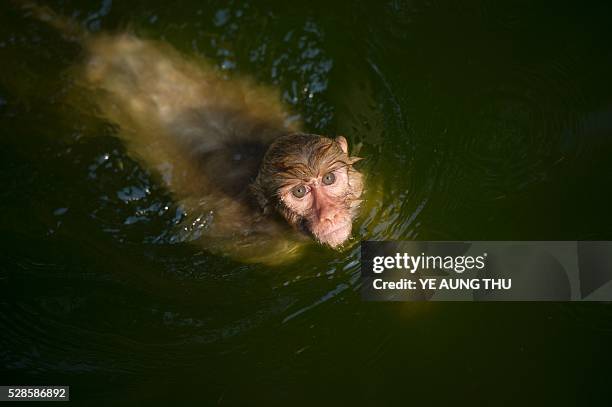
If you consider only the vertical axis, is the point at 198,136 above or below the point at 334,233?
above

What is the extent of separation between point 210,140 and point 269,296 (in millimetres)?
1440

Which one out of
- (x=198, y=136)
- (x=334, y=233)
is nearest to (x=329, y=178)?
(x=334, y=233)

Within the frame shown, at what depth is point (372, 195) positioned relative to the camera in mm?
5605

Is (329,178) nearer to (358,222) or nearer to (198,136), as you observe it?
(358,222)

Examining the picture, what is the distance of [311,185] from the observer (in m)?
4.73

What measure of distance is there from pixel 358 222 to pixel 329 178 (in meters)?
0.87


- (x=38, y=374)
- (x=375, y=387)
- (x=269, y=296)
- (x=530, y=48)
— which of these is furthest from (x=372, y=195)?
(x=38, y=374)

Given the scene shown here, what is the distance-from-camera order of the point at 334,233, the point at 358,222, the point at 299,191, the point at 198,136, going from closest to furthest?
1. the point at 334,233
2. the point at 299,191
3. the point at 198,136
4. the point at 358,222

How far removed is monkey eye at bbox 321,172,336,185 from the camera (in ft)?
15.6

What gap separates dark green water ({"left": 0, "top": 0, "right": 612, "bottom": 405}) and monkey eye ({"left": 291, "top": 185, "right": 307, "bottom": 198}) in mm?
877

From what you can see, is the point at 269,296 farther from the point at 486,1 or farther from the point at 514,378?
the point at 486,1

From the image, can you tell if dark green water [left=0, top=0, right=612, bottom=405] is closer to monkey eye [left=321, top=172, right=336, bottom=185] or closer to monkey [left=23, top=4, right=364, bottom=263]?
monkey [left=23, top=4, right=364, bottom=263]

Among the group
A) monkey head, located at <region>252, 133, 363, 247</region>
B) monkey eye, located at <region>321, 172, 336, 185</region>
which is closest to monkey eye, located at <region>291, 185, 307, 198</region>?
monkey head, located at <region>252, 133, 363, 247</region>

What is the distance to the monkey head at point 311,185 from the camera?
4.66 metres
